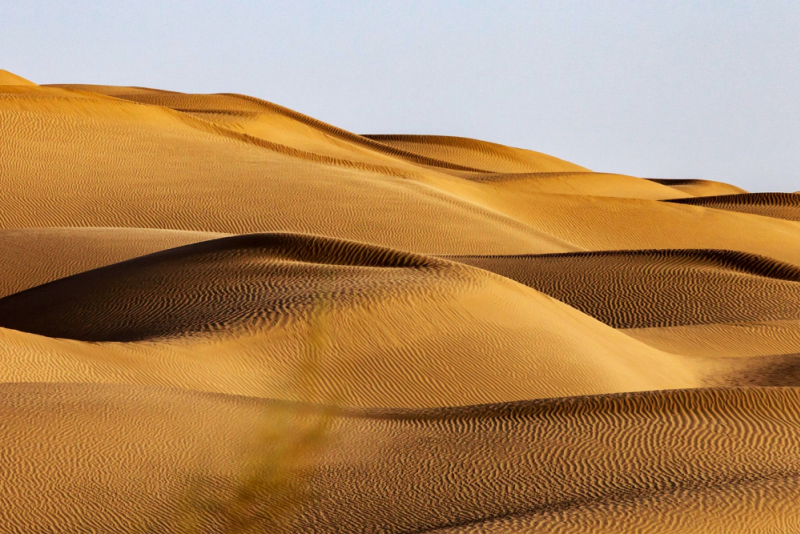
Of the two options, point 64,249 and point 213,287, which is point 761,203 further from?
point 213,287

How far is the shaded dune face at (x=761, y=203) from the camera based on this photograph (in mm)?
28969

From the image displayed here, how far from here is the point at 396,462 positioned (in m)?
4.85

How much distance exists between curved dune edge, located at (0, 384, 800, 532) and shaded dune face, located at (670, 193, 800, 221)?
2381 centimetres

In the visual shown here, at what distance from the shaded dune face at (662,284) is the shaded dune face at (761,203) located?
45.6 feet

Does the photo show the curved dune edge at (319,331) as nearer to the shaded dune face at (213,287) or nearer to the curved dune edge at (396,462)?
the shaded dune face at (213,287)

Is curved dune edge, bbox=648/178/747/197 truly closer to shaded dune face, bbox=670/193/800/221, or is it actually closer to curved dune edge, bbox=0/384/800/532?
shaded dune face, bbox=670/193/800/221

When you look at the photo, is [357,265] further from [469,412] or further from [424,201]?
[424,201]

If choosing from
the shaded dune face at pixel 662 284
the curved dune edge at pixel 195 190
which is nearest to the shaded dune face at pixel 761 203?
the curved dune edge at pixel 195 190

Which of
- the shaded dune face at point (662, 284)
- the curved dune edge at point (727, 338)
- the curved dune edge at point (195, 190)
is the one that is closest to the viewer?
the curved dune edge at point (727, 338)

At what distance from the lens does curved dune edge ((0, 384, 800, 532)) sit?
4.06 m

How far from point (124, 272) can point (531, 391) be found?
4.78 meters

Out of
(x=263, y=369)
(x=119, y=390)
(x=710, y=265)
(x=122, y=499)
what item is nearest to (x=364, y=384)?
(x=263, y=369)

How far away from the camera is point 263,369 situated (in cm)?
779

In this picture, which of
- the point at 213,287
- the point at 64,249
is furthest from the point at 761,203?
the point at 213,287
